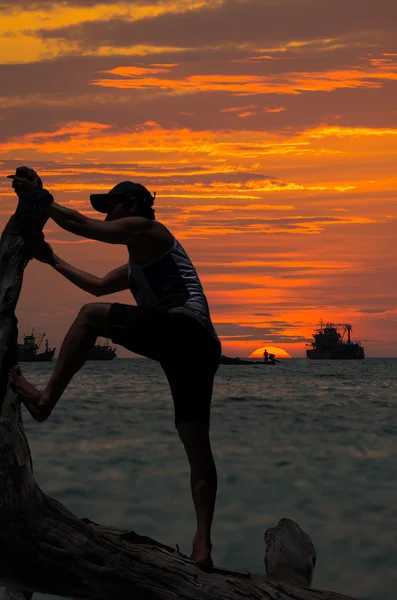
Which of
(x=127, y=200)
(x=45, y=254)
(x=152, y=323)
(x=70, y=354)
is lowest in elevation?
(x=70, y=354)

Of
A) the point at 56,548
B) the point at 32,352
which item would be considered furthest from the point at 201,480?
the point at 32,352

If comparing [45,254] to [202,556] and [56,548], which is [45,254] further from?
[202,556]

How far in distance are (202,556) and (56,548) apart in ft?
3.25

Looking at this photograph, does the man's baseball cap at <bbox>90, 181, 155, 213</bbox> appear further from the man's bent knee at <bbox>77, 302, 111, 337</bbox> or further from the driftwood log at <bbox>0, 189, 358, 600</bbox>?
the man's bent knee at <bbox>77, 302, 111, 337</bbox>

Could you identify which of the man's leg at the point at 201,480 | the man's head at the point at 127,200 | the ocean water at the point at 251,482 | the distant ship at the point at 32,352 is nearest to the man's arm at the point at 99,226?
the man's head at the point at 127,200

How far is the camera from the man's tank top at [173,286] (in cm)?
633

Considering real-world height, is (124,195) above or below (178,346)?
above

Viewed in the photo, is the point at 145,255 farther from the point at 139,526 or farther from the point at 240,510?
the point at 240,510

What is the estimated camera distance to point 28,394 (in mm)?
6188

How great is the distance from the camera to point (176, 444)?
2316 centimetres

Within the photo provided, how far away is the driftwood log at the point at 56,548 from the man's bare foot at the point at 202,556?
0.12ft

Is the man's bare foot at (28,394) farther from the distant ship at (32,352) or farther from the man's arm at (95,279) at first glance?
the distant ship at (32,352)

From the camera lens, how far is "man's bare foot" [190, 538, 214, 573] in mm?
6418

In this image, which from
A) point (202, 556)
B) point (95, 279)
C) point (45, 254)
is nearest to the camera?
point (202, 556)
